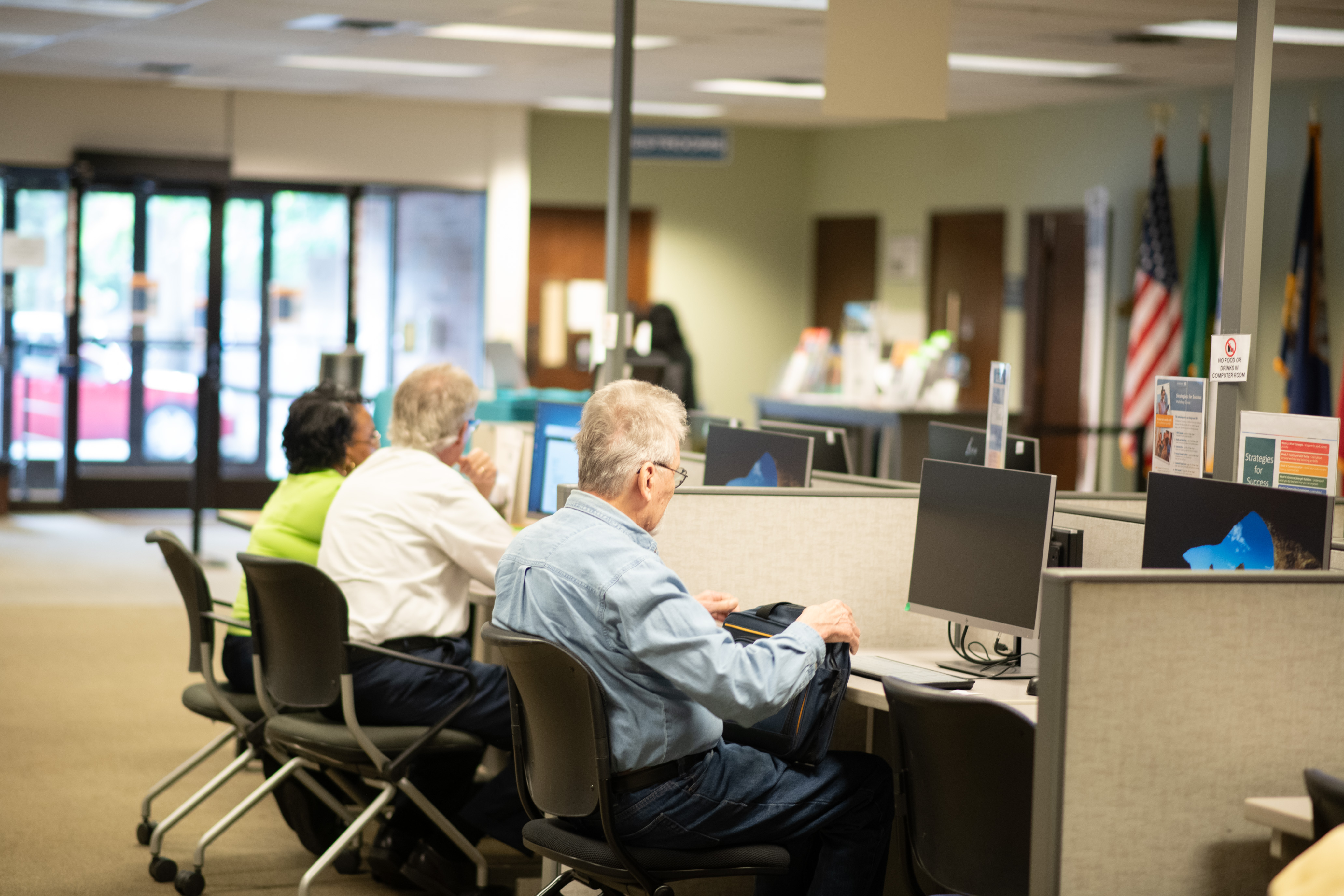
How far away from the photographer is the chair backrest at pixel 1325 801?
191cm

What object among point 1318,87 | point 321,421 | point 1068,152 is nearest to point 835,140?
point 1068,152

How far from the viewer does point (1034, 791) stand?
7.32 feet

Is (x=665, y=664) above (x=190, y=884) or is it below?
above

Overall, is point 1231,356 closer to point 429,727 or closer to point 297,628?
point 429,727

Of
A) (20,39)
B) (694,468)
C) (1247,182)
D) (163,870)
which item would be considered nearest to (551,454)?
(694,468)

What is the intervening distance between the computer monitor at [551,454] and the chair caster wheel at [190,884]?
5.01 ft

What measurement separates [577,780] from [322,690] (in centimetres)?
102

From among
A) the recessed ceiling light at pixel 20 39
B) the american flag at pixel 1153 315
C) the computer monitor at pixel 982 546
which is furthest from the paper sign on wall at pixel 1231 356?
the recessed ceiling light at pixel 20 39

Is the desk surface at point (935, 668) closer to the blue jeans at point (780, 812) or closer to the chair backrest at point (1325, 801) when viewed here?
the blue jeans at point (780, 812)

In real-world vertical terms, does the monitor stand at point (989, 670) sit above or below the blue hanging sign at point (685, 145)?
below

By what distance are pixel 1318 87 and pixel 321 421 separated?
20.0ft

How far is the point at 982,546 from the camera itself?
3.05m

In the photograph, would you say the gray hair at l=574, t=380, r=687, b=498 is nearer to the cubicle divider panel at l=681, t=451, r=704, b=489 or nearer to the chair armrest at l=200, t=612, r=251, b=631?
the chair armrest at l=200, t=612, r=251, b=631

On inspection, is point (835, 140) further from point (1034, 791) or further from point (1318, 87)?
point (1034, 791)
